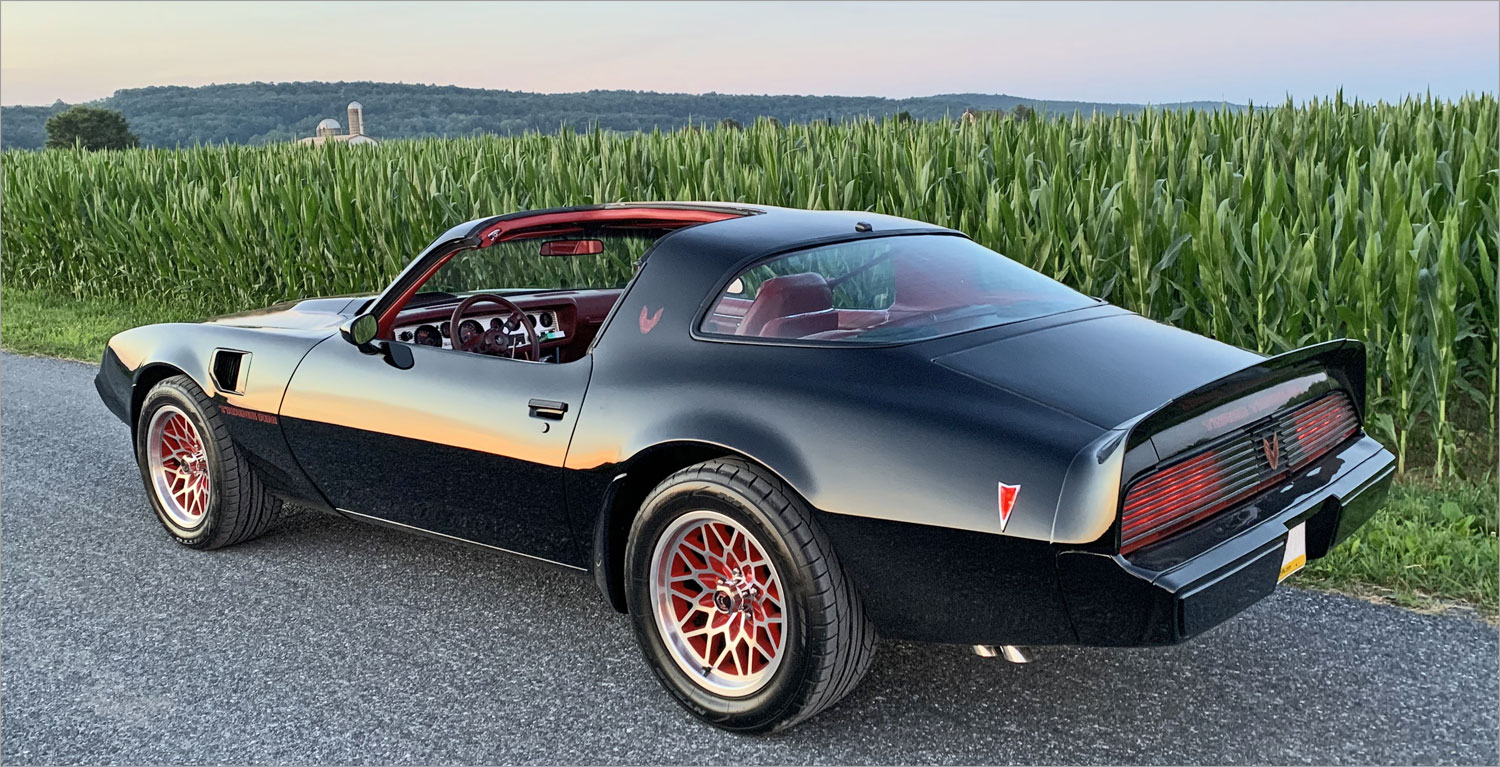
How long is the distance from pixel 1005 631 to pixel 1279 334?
3636 millimetres

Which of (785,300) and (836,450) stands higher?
(785,300)

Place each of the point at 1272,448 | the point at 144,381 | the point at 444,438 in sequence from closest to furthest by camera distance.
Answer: the point at 1272,448 < the point at 444,438 < the point at 144,381

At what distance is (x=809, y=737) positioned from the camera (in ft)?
9.96

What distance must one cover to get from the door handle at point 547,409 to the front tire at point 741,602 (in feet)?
1.46

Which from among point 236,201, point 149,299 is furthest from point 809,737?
point 149,299

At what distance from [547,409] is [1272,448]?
194cm

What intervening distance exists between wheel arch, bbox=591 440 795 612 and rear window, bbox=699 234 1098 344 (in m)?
0.35

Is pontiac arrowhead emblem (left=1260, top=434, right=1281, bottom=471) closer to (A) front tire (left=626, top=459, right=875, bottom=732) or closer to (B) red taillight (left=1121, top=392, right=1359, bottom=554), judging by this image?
(B) red taillight (left=1121, top=392, right=1359, bottom=554)

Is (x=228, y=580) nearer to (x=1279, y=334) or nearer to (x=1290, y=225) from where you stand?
(x=1279, y=334)

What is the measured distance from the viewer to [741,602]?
3.03 metres

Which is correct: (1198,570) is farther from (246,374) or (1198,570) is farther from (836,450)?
(246,374)

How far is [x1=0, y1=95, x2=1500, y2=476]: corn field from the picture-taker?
536 cm

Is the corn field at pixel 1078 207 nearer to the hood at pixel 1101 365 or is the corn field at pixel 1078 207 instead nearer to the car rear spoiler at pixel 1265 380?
the car rear spoiler at pixel 1265 380

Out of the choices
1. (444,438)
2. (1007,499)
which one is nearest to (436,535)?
(444,438)
